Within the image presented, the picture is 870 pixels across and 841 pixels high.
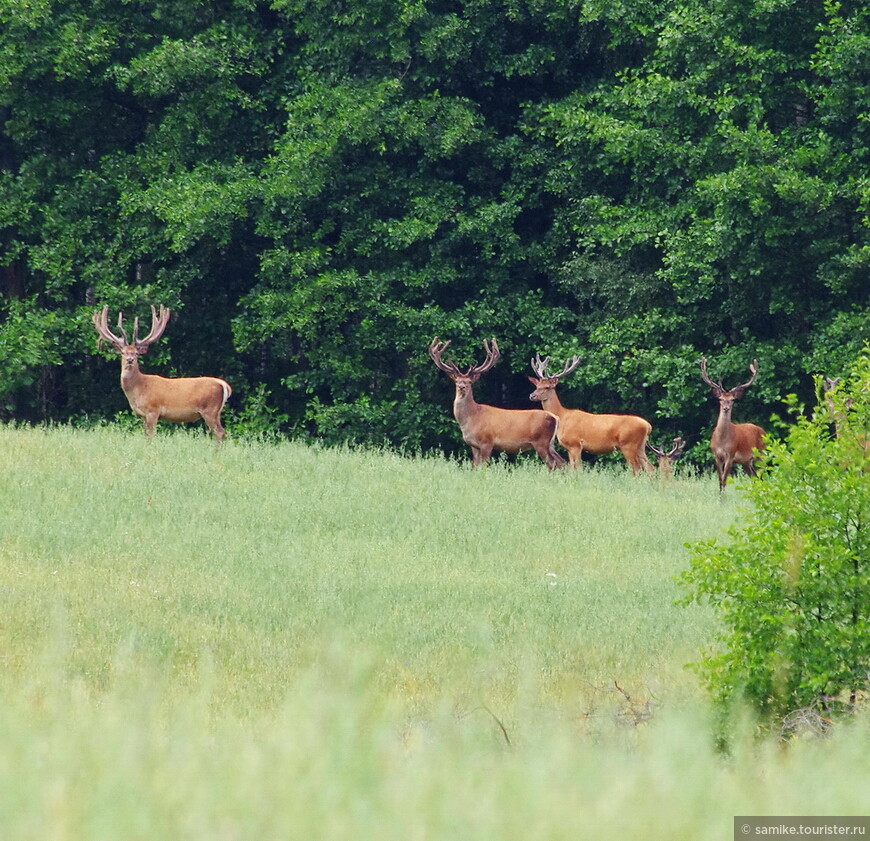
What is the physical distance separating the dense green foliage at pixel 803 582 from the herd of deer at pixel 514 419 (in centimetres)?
1127

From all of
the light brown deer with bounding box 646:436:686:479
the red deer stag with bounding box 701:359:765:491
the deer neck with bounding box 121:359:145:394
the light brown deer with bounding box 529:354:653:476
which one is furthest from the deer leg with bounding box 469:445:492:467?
the deer neck with bounding box 121:359:145:394

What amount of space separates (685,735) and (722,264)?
19.6 metres

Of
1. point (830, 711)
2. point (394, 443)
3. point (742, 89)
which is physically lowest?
point (394, 443)

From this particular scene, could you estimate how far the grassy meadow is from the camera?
13.6ft

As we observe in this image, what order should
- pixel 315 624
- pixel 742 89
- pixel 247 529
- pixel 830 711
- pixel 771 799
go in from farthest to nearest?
pixel 742 89
pixel 247 529
pixel 315 624
pixel 830 711
pixel 771 799

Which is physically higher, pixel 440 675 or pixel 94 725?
pixel 94 725

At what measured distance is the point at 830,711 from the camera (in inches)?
302

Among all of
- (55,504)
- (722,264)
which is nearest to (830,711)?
(55,504)

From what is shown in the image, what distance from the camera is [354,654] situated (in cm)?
861

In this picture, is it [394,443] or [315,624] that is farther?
[394,443]

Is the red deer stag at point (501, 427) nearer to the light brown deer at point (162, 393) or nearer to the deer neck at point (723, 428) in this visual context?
the deer neck at point (723, 428)

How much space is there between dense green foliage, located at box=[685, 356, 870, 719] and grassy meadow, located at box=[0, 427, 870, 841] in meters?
0.59

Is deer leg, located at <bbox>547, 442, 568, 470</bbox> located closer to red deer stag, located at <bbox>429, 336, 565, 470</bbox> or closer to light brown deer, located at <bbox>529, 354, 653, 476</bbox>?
red deer stag, located at <bbox>429, 336, 565, 470</bbox>

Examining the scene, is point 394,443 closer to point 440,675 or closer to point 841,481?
point 440,675
